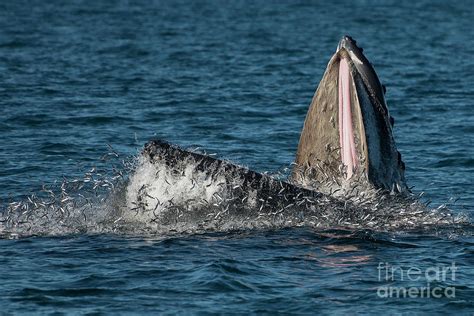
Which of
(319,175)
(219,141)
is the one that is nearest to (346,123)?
(319,175)

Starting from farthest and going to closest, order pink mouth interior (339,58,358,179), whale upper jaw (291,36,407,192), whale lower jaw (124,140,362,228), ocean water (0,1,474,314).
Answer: pink mouth interior (339,58,358,179)
whale upper jaw (291,36,407,192)
whale lower jaw (124,140,362,228)
ocean water (0,1,474,314)

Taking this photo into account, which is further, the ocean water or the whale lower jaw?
the whale lower jaw

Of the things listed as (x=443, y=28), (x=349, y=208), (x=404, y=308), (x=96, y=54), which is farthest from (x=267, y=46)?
(x=404, y=308)

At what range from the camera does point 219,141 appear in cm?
2383

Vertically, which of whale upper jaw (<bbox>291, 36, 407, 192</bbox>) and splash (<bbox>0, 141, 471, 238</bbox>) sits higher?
whale upper jaw (<bbox>291, 36, 407, 192</bbox>)

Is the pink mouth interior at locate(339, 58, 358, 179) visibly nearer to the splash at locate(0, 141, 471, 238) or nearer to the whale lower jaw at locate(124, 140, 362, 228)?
the splash at locate(0, 141, 471, 238)

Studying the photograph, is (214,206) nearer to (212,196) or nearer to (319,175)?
(212,196)

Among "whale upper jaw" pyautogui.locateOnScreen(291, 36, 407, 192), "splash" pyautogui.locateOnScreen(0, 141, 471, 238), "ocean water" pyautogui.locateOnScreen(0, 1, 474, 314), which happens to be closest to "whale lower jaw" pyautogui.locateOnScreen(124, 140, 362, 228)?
"splash" pyautogui.locateOnScreen(0, 141, 471, 238)

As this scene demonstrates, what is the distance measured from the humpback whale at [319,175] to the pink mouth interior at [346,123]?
1cm

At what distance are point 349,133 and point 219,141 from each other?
844 centimetres

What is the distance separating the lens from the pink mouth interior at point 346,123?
15547 millimetres

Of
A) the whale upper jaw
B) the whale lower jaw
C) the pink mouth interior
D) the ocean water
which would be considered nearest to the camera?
the ocean water

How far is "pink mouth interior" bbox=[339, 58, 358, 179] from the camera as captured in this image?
51.0 ft

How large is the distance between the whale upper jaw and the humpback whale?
0.01 metres
